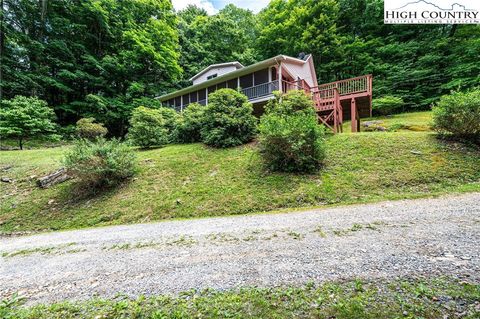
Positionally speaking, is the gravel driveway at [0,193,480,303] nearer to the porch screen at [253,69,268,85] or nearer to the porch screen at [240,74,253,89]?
the porch screen at [253,69,268,85]

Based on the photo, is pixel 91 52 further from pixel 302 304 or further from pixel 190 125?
pixel 302 304

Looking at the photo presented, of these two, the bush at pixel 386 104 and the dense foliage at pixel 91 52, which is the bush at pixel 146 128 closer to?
the dense foliage at pixel 91 52

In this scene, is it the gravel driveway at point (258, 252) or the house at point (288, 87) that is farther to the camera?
the house at point (288, 87)

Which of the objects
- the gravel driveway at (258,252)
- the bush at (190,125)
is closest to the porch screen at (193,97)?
the bush at (190,125)

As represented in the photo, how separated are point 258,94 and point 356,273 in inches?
488

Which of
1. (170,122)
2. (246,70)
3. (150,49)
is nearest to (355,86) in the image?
(246,70)

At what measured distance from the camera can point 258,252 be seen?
3262mm

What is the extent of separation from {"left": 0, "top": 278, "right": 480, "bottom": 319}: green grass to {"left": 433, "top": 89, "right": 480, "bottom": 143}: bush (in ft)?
24.2

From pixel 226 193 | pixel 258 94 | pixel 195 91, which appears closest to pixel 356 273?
pixel 226 193

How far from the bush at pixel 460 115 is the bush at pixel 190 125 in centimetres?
978

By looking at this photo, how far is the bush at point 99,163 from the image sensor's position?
283 inches

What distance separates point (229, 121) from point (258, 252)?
738 centimetres

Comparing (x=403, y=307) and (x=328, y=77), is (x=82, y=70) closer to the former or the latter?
(x=328, y=77)

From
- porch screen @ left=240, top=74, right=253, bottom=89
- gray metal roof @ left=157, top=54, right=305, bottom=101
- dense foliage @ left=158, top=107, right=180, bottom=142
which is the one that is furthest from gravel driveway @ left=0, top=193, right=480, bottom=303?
porch screen @ left=240, top=74, right=253, bottom=89
